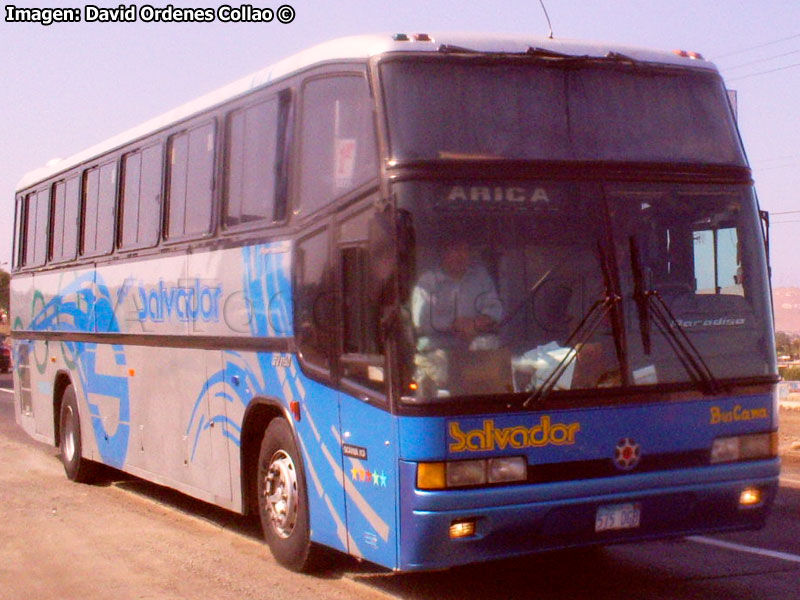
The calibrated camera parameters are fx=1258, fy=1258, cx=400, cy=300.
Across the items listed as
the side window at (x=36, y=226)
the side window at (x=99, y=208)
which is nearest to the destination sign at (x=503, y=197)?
the side window at (x=99, y=208)

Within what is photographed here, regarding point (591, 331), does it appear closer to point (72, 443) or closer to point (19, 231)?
point (72, 443)

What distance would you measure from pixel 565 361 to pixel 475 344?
0.55 meters

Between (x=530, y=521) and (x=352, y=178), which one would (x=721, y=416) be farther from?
(x=352, y=178)

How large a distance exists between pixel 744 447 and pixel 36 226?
10.8 metres

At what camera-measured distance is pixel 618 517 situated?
23.9 ft

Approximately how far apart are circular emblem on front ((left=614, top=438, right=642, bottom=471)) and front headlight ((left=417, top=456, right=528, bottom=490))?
0.61 metres

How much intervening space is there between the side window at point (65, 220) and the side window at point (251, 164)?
4943 mm

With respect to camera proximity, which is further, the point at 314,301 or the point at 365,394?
the point at 314,301

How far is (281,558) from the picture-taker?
28.8ft

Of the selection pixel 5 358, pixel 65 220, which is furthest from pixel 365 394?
pixel 5 358

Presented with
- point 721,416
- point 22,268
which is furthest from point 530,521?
point 22,268

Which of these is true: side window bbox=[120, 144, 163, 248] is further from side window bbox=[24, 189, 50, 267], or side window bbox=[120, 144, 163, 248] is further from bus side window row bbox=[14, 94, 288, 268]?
side window bbox=[24, 189, 50, 267]

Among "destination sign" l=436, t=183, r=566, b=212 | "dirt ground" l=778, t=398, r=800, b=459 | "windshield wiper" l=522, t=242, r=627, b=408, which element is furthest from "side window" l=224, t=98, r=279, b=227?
"dirt ground" l=778, t=398, r=800, b=459

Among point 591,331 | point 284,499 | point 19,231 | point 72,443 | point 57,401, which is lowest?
point 72,443
